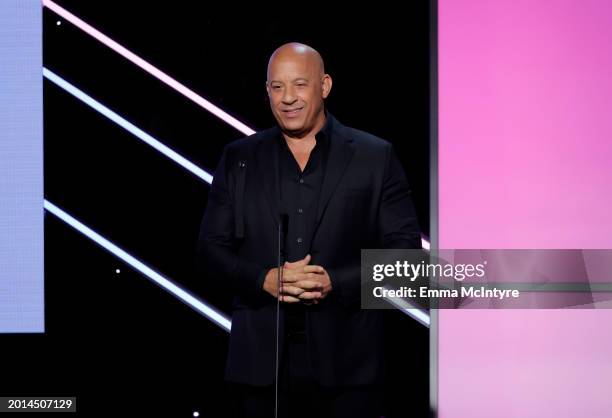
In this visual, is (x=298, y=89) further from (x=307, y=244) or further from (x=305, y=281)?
(x=305, y=281)

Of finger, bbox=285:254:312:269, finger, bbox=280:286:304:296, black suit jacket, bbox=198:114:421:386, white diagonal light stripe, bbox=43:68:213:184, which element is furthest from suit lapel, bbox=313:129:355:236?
white diagonal light stripe, bbox=43:68:213:184

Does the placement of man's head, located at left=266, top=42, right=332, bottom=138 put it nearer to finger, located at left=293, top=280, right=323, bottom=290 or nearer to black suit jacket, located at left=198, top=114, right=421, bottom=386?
black suit jacket, located at left=198, top=114, right=421, bottom=386

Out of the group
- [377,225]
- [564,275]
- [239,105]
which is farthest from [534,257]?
[239,105]

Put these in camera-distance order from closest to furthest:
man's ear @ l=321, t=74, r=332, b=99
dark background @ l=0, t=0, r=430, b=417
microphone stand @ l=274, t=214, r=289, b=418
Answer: microphone stand @ l=274, t=214, r=289, b=418 < man's ear @ l=321, t=74, r=332, b=99 < dark background @ l=0, t=0, r=430, b=417

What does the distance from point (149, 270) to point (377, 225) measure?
103 centimetres

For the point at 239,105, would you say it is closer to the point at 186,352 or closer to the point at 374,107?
the point at 374,107

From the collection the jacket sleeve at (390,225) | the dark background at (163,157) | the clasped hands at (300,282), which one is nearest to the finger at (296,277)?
the clasped hands at (300,282)

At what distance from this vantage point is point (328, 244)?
163 inches

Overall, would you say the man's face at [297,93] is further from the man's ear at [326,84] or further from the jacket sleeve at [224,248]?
the jacket sleeve at [224,248]

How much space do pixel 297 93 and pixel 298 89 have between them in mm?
18

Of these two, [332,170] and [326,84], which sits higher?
[326,84]

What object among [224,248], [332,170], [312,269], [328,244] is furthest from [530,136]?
[224,248]

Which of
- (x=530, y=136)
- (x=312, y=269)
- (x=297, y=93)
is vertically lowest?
(x=312, y=269)

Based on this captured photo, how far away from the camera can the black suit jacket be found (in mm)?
4117
